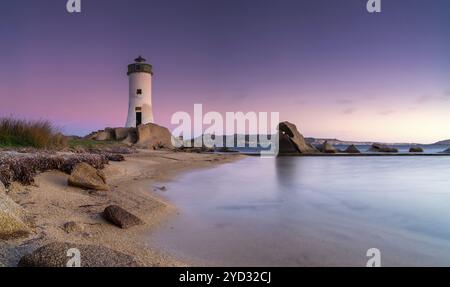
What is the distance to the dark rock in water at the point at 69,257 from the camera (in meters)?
2.17

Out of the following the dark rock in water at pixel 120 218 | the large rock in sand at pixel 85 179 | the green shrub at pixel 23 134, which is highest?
the green shrub at pixel 23 134

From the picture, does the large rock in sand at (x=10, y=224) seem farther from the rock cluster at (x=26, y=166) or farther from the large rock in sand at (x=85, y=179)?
the large rock in sand at (x=85, y=179)

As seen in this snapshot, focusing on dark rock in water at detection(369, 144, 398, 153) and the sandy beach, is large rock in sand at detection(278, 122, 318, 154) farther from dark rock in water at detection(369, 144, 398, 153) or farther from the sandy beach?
the sandy beach

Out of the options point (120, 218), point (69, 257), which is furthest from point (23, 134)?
point (69, 257)

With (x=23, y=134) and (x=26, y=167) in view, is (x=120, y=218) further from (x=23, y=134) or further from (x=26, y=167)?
(x=23, y=134)

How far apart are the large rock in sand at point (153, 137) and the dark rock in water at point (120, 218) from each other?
20642 millimetres

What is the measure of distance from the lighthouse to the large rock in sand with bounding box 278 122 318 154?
1327cm

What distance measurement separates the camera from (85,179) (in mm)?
5512

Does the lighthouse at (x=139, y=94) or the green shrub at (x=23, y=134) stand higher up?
the lighthouse at (x=139, y=94)

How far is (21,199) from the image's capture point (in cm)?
416

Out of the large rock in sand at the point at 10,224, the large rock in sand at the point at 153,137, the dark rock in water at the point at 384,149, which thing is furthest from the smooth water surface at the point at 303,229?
the dark rock in water at the point at 384,149

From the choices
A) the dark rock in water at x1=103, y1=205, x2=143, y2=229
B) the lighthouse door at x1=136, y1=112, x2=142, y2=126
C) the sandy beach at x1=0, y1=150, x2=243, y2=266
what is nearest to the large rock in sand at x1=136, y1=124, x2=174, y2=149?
the lighthouse door at x1=136, y1=112, x2=142, y2=126
